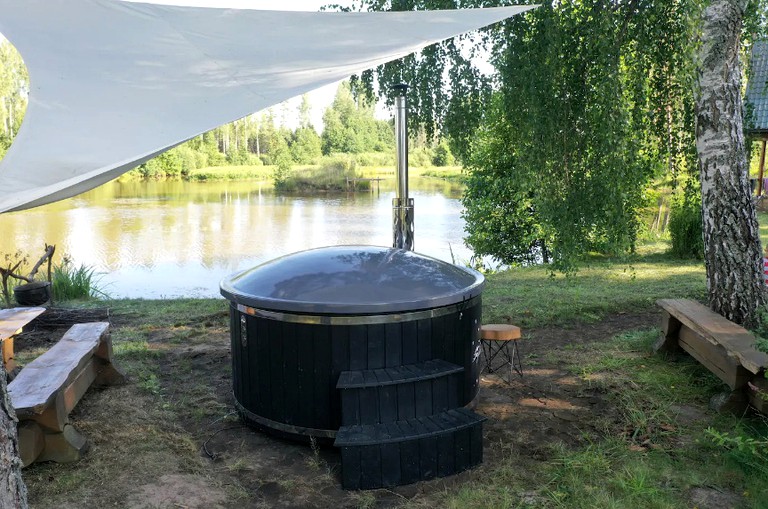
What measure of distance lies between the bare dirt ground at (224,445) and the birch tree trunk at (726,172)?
1.25 m

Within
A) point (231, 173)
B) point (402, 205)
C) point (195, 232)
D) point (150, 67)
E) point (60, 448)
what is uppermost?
point (150, 67)

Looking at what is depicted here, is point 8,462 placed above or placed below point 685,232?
above

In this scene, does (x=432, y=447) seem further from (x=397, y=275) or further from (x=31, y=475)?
(x=31, y=475)

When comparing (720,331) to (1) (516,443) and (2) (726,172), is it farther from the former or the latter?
(1) (516,443)

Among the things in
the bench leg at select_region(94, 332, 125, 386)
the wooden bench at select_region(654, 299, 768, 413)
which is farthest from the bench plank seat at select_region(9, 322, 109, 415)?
the wooden bench at select_region(654, 299, 768, 413)

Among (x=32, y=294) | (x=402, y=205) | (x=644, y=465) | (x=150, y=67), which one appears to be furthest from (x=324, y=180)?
(x=644, y=465)

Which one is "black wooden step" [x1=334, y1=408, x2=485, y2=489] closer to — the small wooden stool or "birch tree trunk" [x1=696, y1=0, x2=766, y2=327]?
the small wooden stool

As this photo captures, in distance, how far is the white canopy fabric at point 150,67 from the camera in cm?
254

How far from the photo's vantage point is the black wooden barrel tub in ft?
10.6

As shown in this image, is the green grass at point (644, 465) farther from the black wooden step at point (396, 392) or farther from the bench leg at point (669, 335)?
the bench leg at point (669, 335)

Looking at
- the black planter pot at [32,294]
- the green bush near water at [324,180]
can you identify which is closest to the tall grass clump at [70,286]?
the black planter pot at [32,294]

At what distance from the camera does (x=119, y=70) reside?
3.12m

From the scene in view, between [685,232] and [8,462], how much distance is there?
966cm

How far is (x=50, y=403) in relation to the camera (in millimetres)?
3268
